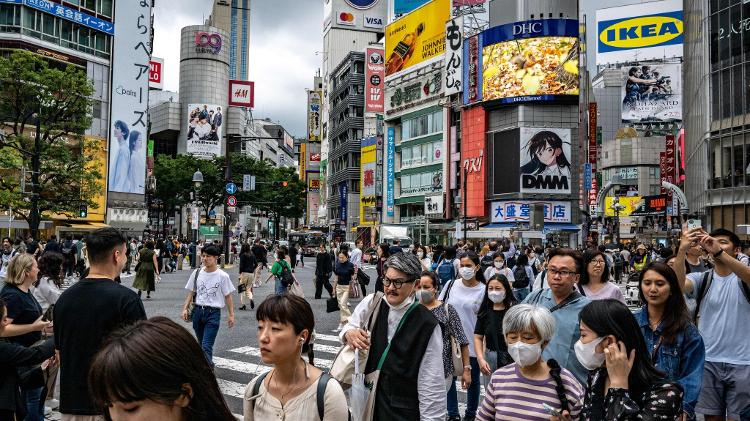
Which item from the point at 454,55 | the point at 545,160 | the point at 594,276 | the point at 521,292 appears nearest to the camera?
the point at 594,276

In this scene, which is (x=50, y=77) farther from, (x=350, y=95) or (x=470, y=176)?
(x=350, y=95)

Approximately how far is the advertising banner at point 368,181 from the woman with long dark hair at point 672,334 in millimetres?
73765

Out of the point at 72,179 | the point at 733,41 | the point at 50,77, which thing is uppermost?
the point at 733,41

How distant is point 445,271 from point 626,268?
26.0 m

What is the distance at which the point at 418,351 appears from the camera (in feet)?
14.5

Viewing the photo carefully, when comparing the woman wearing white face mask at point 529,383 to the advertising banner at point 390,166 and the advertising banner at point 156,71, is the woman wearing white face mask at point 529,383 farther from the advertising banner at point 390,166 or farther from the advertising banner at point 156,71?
the advertising banner at point 156,71

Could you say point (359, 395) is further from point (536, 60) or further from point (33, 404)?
point (536, 60)

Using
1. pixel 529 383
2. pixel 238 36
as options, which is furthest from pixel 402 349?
pixel 238 36

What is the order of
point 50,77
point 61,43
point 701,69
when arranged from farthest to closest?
point 61,43 < point 701,69 < point 50,77

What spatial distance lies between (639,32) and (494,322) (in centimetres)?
7521

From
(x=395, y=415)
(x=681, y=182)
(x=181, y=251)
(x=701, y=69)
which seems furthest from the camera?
(x=681, y=182)

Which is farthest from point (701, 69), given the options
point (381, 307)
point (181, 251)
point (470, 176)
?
point (381, 307)

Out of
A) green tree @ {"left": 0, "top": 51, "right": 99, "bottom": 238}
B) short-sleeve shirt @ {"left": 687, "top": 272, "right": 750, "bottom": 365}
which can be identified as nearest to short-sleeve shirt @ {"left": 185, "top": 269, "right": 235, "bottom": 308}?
short-sleeve shirt @ {"left": 687, "top": 272, "right": 750, "bottom": 365}

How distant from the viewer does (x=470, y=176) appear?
2446 inches
